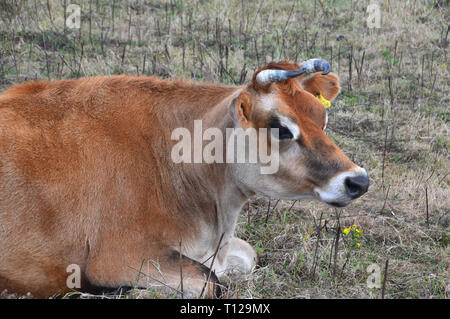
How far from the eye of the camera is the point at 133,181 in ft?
18.2

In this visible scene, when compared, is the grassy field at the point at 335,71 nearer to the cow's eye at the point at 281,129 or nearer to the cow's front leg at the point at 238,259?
the cow's front leg at the point at 238,259

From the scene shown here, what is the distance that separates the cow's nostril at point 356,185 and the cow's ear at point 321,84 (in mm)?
1275

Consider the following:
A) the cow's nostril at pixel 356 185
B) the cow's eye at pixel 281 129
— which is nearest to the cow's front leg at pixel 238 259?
the cow's eye at pixel 281 129

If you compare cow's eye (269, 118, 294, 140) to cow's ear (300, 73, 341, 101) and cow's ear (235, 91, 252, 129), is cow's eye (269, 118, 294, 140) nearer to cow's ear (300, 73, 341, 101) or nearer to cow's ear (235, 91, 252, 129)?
cow's ear (235, 91, 252, 129)

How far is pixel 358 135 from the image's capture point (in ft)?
29.1

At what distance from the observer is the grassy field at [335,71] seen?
627cm

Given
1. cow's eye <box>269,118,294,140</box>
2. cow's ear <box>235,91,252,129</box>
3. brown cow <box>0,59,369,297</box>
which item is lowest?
brown cow <box>0,59,369,297</box>

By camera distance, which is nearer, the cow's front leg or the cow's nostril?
the cow's nostril

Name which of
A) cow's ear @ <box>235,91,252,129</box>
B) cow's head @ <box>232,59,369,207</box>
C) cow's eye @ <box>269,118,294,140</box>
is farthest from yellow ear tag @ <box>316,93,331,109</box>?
cow's ear @ <box>235,91,252,129</box>

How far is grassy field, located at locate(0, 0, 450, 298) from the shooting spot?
6266mm

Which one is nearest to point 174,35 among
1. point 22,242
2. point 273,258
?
point 273,258

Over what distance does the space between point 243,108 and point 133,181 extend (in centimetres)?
114

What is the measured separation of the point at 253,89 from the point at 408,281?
2305 millimetres

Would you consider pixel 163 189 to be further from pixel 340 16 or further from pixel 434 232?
pixel 340 16
